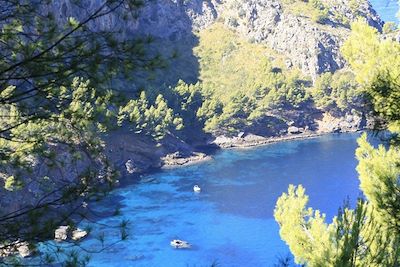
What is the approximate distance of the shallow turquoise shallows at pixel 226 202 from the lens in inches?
1201

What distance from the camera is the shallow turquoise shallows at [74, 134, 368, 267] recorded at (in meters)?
30.5

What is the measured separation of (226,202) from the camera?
41.2 m

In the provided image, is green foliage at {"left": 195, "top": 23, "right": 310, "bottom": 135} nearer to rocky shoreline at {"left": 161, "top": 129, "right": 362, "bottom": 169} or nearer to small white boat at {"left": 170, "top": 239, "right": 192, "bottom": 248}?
rocky shoreline at {"left": 161, "top": 129, "right": 362, "bottom": 169}

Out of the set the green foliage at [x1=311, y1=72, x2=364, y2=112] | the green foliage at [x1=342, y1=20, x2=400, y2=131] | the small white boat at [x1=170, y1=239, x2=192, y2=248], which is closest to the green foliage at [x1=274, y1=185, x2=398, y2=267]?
the green foliage at [x1=342, y1=20, x2=400, y2=131]

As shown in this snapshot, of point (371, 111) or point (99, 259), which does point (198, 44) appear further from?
point (371, 111)

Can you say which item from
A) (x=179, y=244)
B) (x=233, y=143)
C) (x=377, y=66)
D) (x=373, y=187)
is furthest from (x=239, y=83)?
(x=377, y=66)

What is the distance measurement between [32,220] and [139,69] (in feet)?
5.69

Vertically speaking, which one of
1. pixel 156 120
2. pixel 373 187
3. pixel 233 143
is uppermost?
pixel 156 120

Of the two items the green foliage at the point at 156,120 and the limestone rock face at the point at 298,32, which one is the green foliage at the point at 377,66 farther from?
the limestone rock face at the point at 298,32

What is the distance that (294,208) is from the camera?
10.1 meters

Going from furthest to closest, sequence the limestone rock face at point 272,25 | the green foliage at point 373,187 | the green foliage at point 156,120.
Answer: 1. the limestone rock face at point 272,25
2. the green foliage at point 156,120
3. the green foliage at point 373,187

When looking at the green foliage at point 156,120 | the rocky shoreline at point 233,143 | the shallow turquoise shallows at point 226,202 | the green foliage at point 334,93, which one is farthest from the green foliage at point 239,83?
the green foliage at point 156,120

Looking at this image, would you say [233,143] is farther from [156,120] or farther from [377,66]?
[377,66]

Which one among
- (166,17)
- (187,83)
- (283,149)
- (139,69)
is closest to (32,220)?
(139,69)
